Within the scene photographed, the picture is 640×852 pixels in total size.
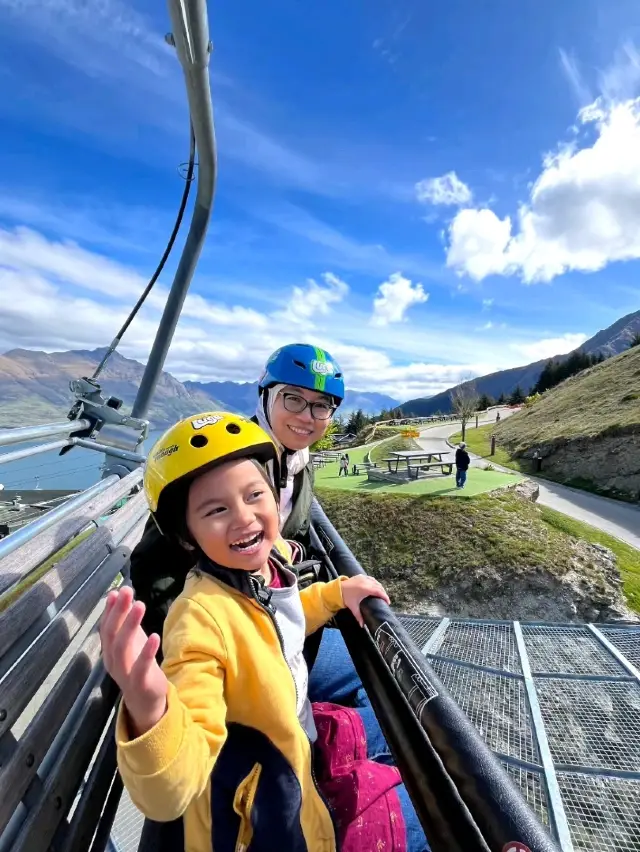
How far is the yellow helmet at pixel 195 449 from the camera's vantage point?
5.89 ft

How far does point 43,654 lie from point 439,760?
4.28ft

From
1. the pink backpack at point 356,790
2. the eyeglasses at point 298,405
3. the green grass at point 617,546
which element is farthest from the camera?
the green grass at point 617,546

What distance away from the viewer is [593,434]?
2500 cm

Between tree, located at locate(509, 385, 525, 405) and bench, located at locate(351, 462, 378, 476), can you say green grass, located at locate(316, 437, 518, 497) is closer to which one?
bench, located at locate(351, 462, 378, 476)

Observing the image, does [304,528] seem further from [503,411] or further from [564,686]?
[503,411]

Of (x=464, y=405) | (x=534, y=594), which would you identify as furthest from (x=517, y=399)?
(x=534, y=594)

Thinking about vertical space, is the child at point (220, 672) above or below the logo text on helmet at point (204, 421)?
below

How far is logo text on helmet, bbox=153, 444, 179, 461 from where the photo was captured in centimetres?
183

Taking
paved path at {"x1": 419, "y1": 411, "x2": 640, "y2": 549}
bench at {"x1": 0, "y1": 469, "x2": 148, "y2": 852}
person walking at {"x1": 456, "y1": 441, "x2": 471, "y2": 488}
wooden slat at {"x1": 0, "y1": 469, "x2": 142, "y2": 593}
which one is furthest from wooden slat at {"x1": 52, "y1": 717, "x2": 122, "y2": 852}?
paved path at {"x1": 419, "y1": 411, "x2": 640, "y2": 549}

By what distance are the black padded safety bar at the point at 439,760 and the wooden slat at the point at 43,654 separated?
122cm

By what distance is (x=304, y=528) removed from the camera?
12.0 ft

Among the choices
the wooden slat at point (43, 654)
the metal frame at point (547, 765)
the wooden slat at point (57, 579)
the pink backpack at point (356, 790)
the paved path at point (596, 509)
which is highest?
the wooden slat at point (57, 579)

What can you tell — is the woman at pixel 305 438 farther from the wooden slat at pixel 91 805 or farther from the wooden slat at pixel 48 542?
the wooden slat at pixel 91 805

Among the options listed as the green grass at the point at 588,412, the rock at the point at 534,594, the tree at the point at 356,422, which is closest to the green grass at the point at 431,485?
the rock at the point at 534,594
